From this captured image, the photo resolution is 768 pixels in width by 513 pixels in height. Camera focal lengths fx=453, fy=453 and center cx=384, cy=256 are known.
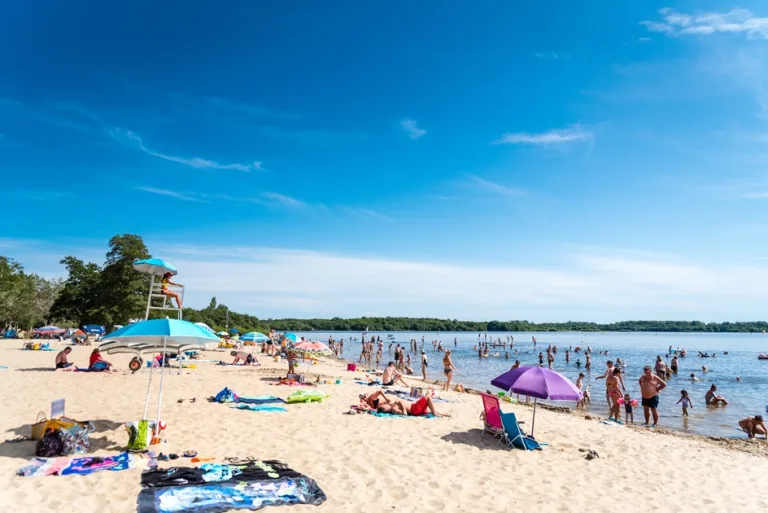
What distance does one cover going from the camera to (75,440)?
6742mm

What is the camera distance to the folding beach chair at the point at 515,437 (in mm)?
8281

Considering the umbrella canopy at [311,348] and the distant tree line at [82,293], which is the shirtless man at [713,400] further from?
the distant tree line at [82,293]

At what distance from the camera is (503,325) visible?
16538 cm

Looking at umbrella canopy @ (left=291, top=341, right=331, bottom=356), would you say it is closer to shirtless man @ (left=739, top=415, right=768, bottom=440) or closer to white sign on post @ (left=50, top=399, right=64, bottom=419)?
white sign on post @ (left=50, top=399, right=64, bottom=419)

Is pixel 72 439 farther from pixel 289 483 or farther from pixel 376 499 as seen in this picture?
pixel 376 499

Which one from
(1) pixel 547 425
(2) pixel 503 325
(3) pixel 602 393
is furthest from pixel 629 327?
(1) pixel 547 425

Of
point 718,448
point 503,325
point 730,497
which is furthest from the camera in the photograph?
point 503,325

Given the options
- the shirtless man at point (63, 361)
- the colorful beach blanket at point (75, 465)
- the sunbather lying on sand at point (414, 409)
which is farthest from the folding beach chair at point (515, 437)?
the shirtless man at point (63, 361)

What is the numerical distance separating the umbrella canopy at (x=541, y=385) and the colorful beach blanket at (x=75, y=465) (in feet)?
20.1

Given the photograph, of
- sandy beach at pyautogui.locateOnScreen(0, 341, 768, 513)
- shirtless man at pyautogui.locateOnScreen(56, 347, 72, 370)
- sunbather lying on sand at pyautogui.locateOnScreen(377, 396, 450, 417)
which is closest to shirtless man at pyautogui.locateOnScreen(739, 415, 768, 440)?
sandy beach at pyautogui.locateOnScreen(0, 341, 768, 513)

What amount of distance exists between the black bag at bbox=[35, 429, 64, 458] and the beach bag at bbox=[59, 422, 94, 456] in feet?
0.14

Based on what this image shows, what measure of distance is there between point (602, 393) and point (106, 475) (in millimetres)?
20208

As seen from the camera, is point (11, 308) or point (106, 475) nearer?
point (106, 475)

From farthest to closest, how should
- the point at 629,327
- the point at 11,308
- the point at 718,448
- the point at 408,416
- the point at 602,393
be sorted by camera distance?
the point at 629,327, the point at 11,308, the point at 602,393, the point at 408,416, the point at 718,448
